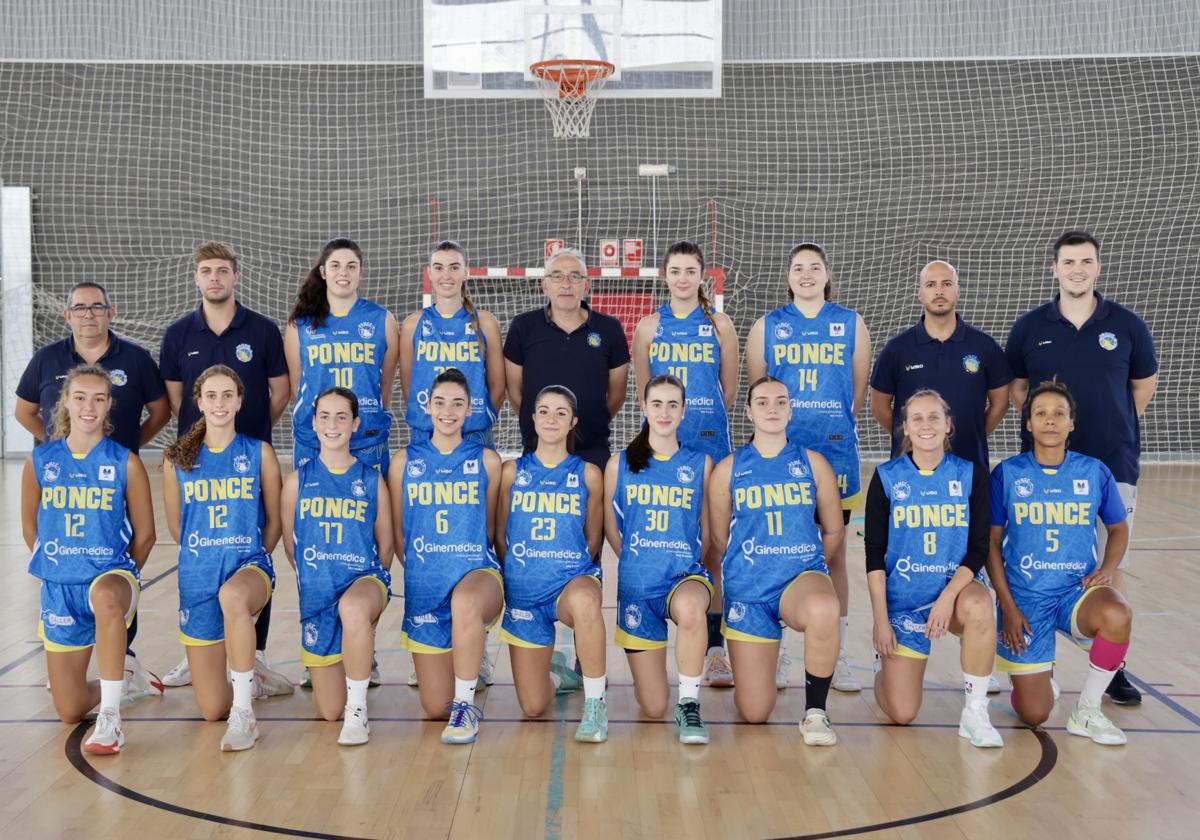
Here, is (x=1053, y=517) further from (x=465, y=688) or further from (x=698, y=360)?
(x=465, y=688)

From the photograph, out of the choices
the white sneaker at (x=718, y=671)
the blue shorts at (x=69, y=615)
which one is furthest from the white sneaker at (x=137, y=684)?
the white sneaker at (x=718, y=671)

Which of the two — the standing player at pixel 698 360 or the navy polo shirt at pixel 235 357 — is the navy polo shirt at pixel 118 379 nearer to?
the navy polo shirt at pixel 235 357

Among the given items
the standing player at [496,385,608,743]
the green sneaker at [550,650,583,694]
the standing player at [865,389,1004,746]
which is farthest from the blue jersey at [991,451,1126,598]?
the green sneaker at [550,650,583,694]

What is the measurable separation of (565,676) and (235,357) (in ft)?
6.09

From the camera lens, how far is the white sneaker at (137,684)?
4.34 metres

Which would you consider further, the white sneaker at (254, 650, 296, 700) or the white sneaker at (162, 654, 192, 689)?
the white sneaker at (162, 654, 192, 689)

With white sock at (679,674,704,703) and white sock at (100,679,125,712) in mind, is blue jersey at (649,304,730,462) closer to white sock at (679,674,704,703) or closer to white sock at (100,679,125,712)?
white sock at (679,674,704,703)

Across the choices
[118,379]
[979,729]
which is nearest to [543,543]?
[979,729]

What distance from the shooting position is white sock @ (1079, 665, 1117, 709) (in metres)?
3.90

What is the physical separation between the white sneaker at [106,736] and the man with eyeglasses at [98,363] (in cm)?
116

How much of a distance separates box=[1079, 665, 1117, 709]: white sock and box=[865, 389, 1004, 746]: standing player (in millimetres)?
437

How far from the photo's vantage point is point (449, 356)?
15.4 ft

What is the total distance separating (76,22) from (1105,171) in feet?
37.4

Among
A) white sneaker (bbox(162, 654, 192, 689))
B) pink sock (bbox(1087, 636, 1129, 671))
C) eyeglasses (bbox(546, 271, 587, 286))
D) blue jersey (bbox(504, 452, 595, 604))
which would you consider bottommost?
white sneaker (bbox(162, 654, 192, 689))
